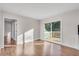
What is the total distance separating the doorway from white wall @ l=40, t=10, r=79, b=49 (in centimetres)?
→ 78

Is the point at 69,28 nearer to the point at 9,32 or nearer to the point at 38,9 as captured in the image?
the point at 38,9

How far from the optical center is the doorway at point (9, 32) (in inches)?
120

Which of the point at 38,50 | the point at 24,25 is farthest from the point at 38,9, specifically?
the point at 38,50

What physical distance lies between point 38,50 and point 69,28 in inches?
42.8

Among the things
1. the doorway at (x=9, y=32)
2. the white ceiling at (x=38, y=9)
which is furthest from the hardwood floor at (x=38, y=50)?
the white ceiling at (x=38, y=9)

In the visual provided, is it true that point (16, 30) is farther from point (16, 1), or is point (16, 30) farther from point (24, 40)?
point (16, 1)

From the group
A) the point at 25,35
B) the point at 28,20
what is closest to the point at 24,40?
the point at 25,35

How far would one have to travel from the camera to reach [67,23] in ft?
10.8

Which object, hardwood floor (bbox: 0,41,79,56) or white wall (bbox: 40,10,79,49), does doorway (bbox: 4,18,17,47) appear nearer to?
hardwood floor (bbox: 0,41,79,56)

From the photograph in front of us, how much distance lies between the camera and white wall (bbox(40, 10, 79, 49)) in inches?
126

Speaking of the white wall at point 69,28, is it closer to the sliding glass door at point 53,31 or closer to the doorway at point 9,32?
the sliding glass door at point 53,31

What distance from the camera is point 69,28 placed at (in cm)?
325

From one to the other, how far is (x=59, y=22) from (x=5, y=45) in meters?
1.63

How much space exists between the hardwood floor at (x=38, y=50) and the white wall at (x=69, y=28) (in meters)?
0.19
